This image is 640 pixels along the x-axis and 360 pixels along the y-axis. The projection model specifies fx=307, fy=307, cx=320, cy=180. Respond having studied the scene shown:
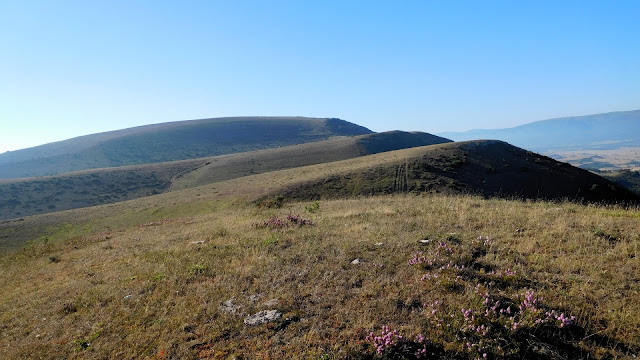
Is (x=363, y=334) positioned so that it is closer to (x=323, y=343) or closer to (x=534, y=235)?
(x=323, y=343)

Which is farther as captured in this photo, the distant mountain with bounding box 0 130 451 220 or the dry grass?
the distant mountain with bounding box 0 130 451 220

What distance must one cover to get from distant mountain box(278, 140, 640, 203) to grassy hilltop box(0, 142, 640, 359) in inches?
841

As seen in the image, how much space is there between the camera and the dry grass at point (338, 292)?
210 inches

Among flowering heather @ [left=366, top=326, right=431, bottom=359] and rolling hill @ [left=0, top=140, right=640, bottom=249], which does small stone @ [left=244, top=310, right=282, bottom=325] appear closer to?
flowering heather @ [left=366, top=326, right=431, bottom=359]

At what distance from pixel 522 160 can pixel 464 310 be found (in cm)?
5016

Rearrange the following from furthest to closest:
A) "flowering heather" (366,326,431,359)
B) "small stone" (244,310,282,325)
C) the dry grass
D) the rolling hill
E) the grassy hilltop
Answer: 1. the rolling hill
2. "small stone" (244,310,282,325)
3. the dry grass
4. the grassy hilltop
5. "flowering heather" (366,326,431,359)

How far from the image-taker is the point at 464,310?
18.5 ft

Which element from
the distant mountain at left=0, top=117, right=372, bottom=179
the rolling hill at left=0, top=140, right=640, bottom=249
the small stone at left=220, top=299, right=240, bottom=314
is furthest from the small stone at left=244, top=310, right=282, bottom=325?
the distant mountain at left=0, top=117, right=372, bottom=179

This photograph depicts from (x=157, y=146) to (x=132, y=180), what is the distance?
9207 cm

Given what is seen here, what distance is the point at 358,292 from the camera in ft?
22.5

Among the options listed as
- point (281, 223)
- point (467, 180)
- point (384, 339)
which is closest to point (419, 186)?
point (467, 180)

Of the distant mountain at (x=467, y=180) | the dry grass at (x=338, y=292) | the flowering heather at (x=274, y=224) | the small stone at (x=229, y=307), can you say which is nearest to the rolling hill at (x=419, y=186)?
the distant mountain at (x=467, y=180)

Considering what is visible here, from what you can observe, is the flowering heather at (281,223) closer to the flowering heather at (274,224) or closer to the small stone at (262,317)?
the flowering heather at (274,224)

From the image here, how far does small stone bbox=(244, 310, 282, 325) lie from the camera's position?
625 centimetres
